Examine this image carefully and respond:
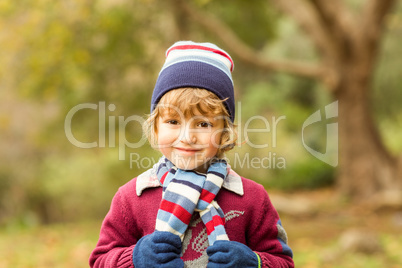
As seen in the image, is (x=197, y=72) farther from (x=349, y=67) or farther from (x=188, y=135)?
(x=349, y=67)

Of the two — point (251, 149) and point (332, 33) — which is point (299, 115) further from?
point (332, 33)

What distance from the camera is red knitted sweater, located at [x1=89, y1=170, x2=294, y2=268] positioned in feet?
5.55

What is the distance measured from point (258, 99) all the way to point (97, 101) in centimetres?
734

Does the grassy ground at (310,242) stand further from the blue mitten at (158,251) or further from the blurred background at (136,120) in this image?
the blue mitten at (158,251)

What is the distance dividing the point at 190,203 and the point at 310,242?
511 cm

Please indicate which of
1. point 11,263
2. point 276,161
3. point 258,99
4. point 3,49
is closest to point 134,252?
point 11,263

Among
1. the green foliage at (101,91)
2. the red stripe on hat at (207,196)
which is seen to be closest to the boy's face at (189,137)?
the red stripe on hat at (207,196)

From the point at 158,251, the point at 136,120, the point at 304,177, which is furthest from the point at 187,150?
the point at 304,177

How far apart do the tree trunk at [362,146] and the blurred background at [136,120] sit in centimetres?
3

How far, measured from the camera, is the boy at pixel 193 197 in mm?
1615

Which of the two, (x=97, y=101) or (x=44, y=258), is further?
(x=97, y=101)

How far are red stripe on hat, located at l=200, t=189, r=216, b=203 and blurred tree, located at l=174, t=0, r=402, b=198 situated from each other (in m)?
7.23

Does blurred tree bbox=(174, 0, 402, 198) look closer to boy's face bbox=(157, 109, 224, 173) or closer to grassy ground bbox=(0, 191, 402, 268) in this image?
grassy ground bbox=(0, 191, 402, 268)

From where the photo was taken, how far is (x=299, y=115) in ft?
56.1
